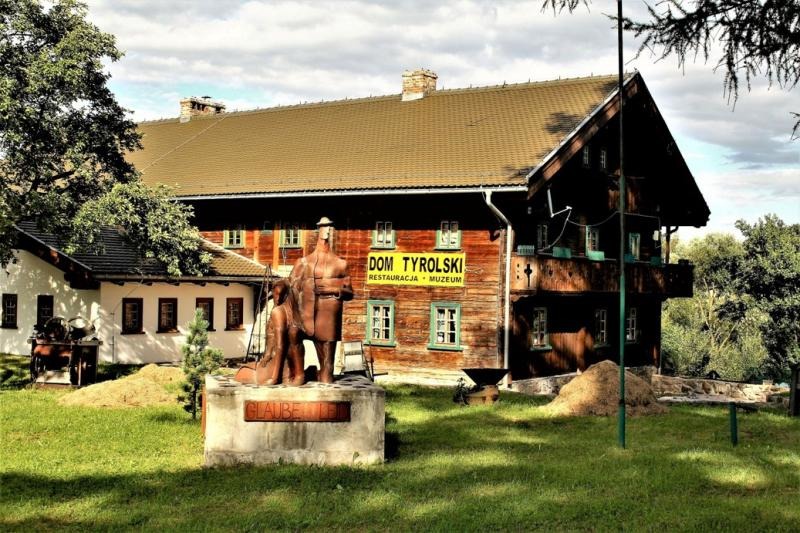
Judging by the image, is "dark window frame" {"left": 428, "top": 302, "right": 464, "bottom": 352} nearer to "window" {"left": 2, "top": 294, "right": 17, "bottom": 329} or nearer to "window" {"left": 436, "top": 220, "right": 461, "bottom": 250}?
"window" {"left": 436, "top": 220, "right": 461, "bottom": 250}

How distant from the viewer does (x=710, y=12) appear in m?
10.3

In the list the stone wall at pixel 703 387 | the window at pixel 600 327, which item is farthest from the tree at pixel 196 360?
the stone wall at pixel 703 387

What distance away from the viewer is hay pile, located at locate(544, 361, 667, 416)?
62.9 ft

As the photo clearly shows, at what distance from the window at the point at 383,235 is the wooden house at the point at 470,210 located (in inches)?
2.4

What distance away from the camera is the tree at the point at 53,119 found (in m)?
19.5

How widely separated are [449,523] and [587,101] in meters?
20.2

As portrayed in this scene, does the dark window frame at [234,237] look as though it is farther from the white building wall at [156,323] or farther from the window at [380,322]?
the window at [380,322]

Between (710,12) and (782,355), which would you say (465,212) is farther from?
(782,355)

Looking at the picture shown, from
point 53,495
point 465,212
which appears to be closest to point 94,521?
point 53,495

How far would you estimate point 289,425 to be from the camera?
1277 cm

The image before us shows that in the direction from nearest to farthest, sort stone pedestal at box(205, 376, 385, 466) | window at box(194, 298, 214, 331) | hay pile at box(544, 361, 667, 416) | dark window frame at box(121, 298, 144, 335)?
stone pedestal at box(205, 376, 385, 466)
hay pile at box(544, 361, 667, 416)
dark window frame at box(121, 298, 144, 335)
window at box(194, 298, 214, 331)

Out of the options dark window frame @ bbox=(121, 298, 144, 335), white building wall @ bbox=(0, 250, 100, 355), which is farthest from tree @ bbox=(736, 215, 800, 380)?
white building wall @ bbox=(0, 250, 100, 355)

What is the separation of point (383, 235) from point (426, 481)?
1570 centimetres

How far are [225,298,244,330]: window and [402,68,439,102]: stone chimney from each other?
9211 mm
